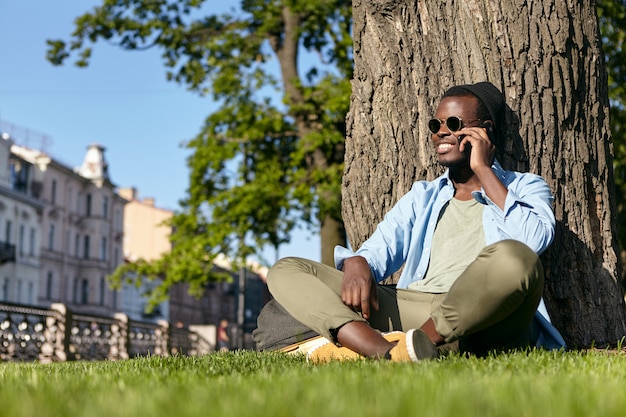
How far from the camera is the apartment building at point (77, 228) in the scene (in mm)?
66875

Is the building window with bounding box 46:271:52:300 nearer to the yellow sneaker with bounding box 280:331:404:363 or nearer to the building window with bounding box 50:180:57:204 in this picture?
the building window with bounding box 50:180:57:204

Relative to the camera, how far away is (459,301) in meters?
4.41

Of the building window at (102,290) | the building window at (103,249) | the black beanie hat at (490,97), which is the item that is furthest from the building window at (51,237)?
the black beanie hat at (490,97)

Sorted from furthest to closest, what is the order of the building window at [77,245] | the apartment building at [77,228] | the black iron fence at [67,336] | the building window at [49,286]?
the building window at [77,245]
the building window at [49,286]
the apartment building at [77,228]
the black iron fence at [67,336]

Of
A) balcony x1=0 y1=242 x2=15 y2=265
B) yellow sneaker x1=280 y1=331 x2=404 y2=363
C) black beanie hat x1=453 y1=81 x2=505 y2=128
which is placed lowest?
yellow sneaker x1=280 y1=331 x2=404 y2=363

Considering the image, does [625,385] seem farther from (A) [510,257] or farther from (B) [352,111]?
(B) [352,111]

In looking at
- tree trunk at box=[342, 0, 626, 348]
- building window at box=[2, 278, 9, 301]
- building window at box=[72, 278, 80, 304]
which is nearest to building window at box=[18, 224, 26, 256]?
building window at box=[2, 278, 9, 301]

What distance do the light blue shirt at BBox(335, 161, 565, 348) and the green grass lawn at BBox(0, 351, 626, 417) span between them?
3.40 feet

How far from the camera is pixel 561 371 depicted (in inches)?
148

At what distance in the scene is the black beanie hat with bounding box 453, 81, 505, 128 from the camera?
19.3ft

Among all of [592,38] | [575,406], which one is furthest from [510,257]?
[592,38]

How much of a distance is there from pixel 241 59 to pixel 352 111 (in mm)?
16908

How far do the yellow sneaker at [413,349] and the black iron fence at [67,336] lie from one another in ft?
33.2

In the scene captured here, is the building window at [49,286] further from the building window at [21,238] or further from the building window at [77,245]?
the building window at [77,245]
